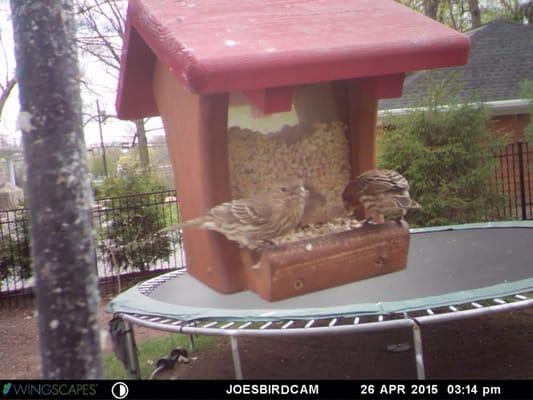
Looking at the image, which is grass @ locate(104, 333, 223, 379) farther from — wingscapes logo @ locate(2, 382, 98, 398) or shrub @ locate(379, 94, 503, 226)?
shrub @ locate(379, 94, 503, 226)

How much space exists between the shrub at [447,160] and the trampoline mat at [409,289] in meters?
2.92

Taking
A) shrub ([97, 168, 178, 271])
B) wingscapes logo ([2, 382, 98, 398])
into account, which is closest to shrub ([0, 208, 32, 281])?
shrub ([97, 168, 178, 271])

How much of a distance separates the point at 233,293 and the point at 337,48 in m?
1.60

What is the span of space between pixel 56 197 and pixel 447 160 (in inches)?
318

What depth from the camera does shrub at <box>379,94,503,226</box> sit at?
29.8 ft

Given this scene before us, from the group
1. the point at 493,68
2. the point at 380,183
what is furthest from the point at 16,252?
the point at 493,68

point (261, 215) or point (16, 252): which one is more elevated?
point (261, 215)

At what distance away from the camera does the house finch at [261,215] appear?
3570 mm

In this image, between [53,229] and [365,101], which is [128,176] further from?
[53,229]

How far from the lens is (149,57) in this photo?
175 inches

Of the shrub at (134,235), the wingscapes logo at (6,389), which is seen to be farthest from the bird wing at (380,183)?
the shrub at (134,235)

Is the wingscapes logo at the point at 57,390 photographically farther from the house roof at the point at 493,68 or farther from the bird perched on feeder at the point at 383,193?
the house roof at the point at 493,68

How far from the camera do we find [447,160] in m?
9.06

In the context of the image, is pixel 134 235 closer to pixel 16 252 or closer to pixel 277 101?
pixel 16 252
